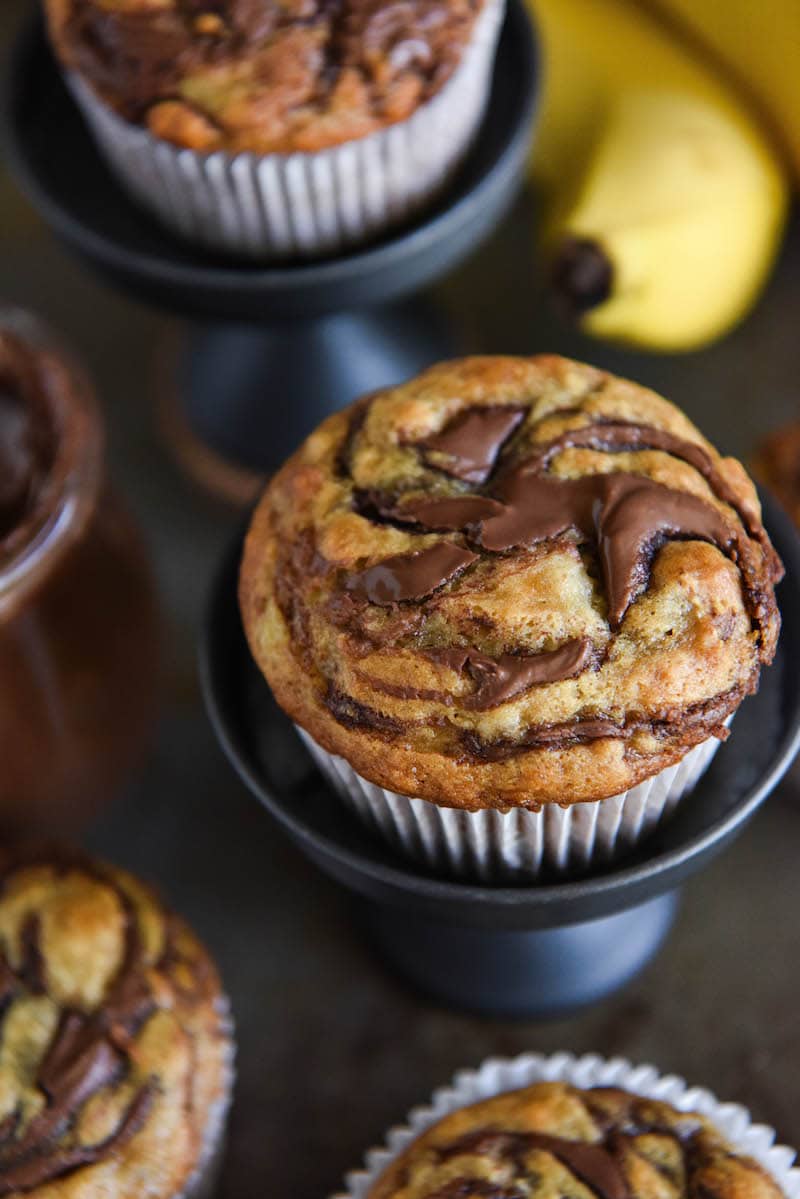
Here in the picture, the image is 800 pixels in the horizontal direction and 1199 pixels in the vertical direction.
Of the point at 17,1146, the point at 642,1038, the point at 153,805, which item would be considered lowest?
the point at 642,1038

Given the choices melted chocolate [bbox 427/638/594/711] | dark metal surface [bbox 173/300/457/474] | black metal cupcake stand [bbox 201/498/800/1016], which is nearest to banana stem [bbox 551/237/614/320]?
dark metal surface [bbox 173/300/457/474]

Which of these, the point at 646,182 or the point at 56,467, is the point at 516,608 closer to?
the point at 56,467

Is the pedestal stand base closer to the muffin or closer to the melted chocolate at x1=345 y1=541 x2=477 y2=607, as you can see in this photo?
the muffin

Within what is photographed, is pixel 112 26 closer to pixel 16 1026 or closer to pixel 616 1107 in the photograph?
pixel 16 1026

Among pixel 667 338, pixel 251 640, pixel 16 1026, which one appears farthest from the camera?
pixel 667 338

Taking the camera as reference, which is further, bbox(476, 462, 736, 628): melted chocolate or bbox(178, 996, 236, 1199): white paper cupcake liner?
bbox(178, 996, 236, 1199): white paper cupcake liner

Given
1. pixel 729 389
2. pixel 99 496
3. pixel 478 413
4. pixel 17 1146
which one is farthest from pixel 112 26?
pixel 17 1146

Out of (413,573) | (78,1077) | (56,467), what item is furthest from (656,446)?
(78,1077)

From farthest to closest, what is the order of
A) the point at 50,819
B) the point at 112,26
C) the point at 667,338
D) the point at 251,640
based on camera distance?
the point at 667,338
the point at 50,819
the point at 112,26
the point at 251,640
